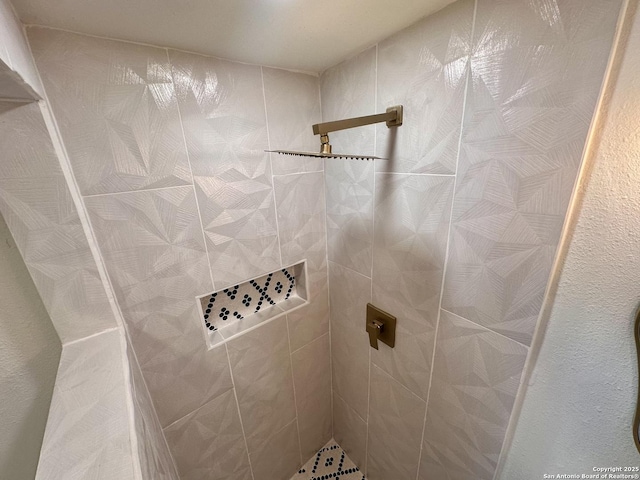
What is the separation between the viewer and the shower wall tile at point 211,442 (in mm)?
900

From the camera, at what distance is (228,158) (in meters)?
0.80

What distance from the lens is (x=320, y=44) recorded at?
703 mm

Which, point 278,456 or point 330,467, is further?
point 330,467

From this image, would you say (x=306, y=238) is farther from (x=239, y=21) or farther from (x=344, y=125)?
(x=239, y=21)

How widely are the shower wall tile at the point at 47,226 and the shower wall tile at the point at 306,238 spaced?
56cm

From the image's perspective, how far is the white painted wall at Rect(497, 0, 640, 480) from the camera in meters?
0.42

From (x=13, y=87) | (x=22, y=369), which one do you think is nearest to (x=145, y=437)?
(x=22, y=369)

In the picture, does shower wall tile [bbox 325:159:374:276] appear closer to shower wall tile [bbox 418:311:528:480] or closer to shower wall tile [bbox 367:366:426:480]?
shower wall tile [bbox 418:311:528:480]

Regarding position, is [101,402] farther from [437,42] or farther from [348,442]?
[348,442]

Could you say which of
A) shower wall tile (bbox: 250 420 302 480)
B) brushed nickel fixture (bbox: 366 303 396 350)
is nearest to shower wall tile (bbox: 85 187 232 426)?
shower wall tile (bbox: 250 420 302 480)

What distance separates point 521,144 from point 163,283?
1.00 metres

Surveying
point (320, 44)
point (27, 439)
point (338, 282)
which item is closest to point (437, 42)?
point (320, 44)

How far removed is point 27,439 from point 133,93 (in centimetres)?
99

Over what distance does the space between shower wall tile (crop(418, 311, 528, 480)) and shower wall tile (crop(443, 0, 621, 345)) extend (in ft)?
0.21
